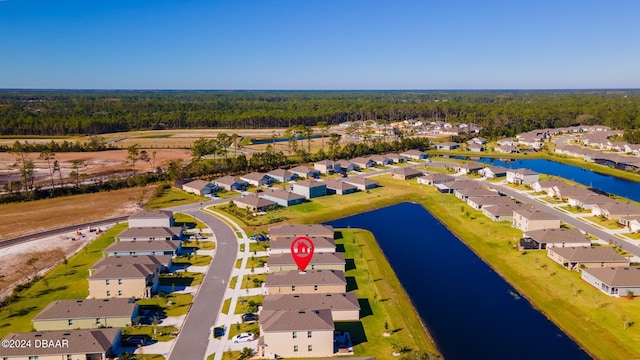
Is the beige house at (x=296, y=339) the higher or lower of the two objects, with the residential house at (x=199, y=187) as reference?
lower

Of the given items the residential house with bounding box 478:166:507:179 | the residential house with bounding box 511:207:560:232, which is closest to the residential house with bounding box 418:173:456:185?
the residential house with bounding box 478:166:507:179

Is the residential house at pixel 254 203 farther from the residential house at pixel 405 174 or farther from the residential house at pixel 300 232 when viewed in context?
the residential house at pixel 405 174

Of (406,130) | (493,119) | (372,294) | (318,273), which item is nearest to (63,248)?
(318,273)

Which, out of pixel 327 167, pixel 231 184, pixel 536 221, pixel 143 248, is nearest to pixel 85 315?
pixel 143 248

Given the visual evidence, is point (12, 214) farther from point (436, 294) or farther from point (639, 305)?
point (639, 305)

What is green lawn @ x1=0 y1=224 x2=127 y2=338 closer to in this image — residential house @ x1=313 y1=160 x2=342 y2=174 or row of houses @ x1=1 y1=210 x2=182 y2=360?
row of houses @ x1=1 y1=210 x2=182 y2=360

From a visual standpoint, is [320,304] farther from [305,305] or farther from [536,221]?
[536,221]

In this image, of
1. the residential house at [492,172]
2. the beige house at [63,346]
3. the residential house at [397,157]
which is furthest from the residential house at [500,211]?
the beige house at [63,346]
